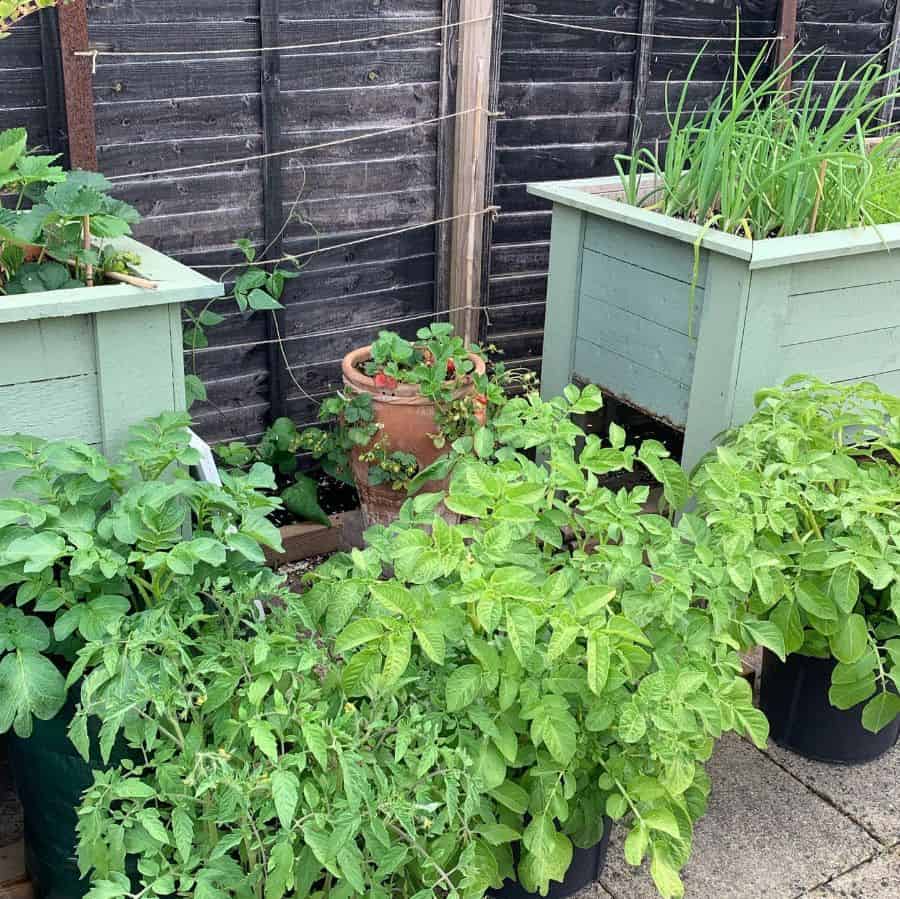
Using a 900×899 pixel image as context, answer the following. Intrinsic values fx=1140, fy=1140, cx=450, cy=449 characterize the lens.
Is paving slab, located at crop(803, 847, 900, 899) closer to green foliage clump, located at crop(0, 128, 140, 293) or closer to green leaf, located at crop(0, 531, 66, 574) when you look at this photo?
green leaf, located at crop(0, 531, 66, 574)

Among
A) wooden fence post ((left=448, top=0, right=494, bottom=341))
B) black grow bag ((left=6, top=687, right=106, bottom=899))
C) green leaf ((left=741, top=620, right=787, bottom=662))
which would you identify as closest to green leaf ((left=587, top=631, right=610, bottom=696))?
green leaf ((left=741, top=620, right=787, bottom=662))

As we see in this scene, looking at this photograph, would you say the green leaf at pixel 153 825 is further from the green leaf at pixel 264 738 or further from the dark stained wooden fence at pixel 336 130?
the dark stained wooden fence at pixel 336 130

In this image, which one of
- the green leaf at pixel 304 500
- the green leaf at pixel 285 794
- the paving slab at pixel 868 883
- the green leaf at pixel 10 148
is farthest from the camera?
the green leaf at pixel 304 500

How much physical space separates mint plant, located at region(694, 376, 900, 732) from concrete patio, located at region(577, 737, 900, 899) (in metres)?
0.29

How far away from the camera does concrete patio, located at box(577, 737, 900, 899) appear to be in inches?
90.4

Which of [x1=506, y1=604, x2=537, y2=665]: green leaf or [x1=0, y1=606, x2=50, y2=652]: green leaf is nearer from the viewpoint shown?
[x1=506, y1=604, x2=537, y2=665]: green leaf

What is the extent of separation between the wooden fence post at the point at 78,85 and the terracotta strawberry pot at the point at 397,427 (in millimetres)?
891

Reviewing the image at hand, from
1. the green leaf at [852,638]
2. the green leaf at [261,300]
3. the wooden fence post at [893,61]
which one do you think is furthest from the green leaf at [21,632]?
the wooden fence post at [893,61]

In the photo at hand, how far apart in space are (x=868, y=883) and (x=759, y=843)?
223 millimetres

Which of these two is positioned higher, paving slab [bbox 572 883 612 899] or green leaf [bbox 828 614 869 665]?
green leaf [bbox 828 614 869 665]

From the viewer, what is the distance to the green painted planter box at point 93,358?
2031 millimetres

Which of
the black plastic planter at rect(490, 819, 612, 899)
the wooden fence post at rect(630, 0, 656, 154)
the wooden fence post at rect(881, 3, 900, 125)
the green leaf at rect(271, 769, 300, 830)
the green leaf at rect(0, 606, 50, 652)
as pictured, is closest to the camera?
the green leaf at rect(271, 769, 300, 830)

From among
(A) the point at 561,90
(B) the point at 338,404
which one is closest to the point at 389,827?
(B) the point at 338,404

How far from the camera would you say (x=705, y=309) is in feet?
8.93
